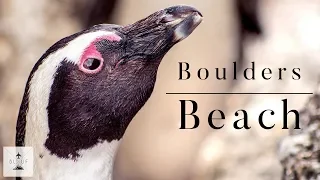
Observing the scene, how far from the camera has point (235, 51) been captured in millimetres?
990

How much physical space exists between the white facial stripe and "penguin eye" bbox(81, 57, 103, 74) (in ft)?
0.04

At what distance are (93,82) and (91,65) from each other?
0.02 metres

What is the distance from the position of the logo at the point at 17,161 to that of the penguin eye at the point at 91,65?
0.39 ft

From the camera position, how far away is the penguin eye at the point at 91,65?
0.78m

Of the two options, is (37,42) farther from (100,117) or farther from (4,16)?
(100,117)

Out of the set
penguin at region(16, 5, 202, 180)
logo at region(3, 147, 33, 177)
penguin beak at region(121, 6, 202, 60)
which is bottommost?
logo at region(3, 147, 33, 177)

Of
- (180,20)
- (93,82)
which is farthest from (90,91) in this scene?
(180,20)

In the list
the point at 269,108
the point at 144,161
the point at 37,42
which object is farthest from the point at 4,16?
the point at 269,108

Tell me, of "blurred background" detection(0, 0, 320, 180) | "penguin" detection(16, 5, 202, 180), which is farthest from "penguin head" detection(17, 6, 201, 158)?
"blurred background" detection(0, 0, 320, 180)

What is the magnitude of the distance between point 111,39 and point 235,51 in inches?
10.6

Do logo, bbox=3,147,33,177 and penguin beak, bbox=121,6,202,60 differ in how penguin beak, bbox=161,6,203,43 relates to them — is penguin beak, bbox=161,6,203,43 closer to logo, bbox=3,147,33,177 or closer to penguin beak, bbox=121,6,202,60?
penguin beak, bbox=121,6,202,60

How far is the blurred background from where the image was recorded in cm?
93

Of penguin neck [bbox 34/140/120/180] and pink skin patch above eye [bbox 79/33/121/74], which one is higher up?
pink skin patch above eye [bbox 79/33/121/74]

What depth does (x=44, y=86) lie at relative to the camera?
0.78m
